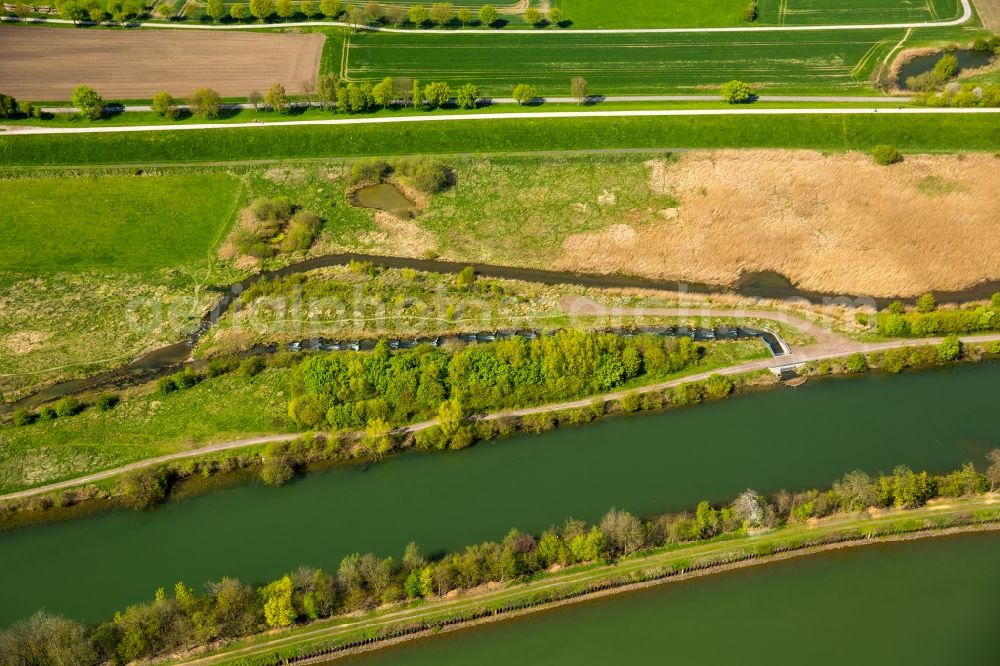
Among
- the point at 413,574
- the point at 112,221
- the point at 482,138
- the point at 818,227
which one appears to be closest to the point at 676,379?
the point at 818,227

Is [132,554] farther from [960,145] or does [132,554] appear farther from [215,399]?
[960,145]

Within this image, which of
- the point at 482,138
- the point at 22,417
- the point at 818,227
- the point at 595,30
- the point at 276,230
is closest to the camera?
the point at 22,417

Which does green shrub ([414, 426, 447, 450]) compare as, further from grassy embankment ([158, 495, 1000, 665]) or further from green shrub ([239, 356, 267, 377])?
green shrub ([239, 356, 267, 377])

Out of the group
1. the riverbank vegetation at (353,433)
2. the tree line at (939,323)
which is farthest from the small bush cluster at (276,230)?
the tree line at (939,323)

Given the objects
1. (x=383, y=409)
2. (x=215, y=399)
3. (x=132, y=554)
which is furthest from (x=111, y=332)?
(x=383, y=409)

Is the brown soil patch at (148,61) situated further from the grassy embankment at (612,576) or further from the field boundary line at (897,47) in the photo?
the field boundary line at (897,47)

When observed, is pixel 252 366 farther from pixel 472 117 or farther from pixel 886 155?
pixel 886 155

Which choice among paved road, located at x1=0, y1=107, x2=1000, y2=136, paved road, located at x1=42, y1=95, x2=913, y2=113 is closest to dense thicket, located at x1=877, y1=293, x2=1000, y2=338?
paved road, located at x1=0, y1=107, x2=1000, y2=136
